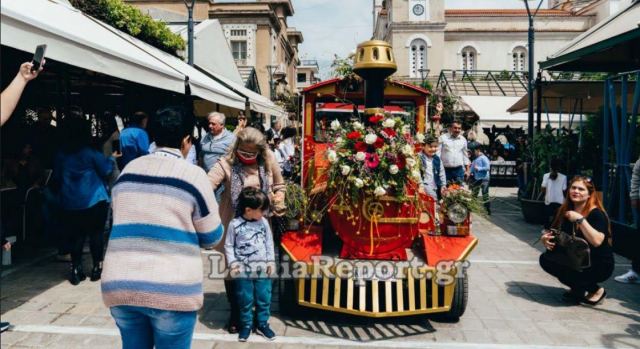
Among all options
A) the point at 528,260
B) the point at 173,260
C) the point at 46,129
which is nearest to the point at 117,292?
the point at 173,260

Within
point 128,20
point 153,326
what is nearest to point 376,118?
point 153,326

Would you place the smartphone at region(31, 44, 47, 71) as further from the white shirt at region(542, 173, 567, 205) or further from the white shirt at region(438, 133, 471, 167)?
the white shirt at region(542, 173, 567, 205)

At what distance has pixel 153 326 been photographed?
2.31 metres

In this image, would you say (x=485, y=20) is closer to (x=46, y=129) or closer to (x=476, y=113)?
(x=476, y=113)

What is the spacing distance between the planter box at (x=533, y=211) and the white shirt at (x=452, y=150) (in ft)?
6.23

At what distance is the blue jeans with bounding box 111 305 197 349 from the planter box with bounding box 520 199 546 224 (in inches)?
343

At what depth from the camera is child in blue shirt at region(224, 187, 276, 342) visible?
12.9ft

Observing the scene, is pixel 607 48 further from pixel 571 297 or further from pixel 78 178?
pixel 78 178

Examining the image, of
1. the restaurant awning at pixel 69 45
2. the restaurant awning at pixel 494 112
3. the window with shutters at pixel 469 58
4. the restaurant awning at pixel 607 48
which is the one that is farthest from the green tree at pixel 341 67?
the window with shutters at pixel 469 58

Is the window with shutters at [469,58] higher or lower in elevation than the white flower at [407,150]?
higher

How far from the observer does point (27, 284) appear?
18.0ft

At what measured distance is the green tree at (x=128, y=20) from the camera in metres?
9.28

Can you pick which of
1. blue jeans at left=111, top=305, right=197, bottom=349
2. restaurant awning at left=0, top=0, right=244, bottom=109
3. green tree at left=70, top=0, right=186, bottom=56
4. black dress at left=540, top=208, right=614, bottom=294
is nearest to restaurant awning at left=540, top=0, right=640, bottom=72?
black dress at left=540, top=208, right=614, bottom=294

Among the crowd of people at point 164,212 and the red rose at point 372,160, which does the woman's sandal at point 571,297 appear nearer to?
the red rose at point 372,160
